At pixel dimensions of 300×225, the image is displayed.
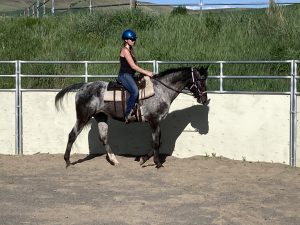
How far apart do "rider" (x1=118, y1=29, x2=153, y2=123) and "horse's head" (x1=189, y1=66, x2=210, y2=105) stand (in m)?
0.84

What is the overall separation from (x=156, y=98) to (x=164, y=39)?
7394 mm

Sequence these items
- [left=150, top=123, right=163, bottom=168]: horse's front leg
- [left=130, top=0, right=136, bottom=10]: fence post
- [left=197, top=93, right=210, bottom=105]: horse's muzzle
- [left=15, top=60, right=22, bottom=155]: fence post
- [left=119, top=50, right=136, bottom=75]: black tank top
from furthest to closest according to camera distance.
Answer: [left=130, top=0, right=136, bottom=10]: fence post < [left=15, top=60, right=22, bottom=155]: fence post < [left=150, top=123, right=163, bottom=168]: horse's front leg < [left=197, top=93, right=210, bottom=105]: horse's muzzle < [left=119, top=50, right=136, bottom=75]: black tank top

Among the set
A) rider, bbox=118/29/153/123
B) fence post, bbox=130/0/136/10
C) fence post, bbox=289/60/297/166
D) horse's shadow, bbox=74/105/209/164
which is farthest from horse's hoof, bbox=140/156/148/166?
fence post, bbox=130/0/136/10

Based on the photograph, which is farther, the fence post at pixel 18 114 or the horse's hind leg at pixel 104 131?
the fence post at pixel 18 114

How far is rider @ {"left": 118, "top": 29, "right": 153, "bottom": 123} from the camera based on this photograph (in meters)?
11.6

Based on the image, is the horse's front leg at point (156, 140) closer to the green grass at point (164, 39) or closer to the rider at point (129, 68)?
the rider at point (129, 68)

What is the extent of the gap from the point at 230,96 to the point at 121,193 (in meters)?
3.84

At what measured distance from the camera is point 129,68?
11.7m

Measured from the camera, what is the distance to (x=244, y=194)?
9.48m

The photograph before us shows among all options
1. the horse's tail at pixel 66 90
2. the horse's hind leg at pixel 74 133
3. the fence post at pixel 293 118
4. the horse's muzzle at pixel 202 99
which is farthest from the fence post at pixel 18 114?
the fence post at pixel 293 118

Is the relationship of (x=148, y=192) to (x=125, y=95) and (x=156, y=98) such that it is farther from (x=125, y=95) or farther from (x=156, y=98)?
(x=125, y=95)

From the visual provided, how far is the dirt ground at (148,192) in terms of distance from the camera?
7.98 metres

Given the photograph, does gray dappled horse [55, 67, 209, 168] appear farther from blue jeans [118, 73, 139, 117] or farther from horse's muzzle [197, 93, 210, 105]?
blue jeans [118, 73, 139, 117]

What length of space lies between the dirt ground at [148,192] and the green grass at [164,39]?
2747 millimetres
